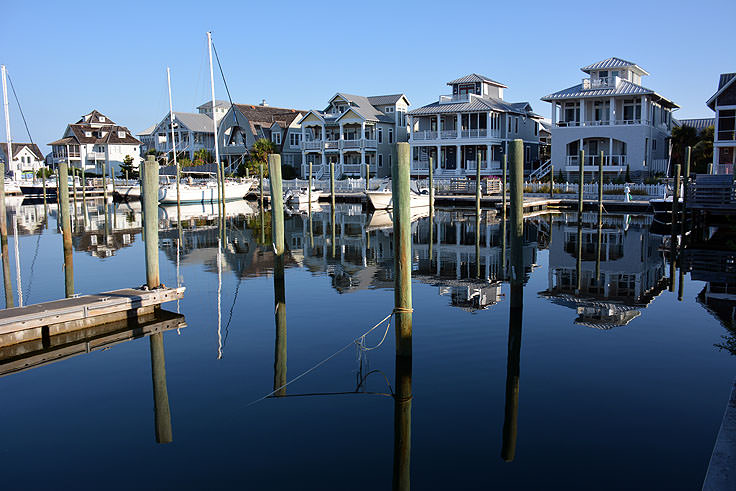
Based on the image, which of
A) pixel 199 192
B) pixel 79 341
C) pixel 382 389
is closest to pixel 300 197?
pixel 199 192

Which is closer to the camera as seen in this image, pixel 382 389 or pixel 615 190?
pixel 382 389

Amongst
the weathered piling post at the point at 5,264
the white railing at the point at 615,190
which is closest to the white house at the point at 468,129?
the white railing at the point at 615,190

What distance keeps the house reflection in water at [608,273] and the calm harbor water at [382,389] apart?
0.14 m

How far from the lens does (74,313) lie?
46.9 ft

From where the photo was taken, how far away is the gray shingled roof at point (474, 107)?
5822cm

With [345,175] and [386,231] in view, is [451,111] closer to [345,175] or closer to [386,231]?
[345,175]

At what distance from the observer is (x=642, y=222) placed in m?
39.8

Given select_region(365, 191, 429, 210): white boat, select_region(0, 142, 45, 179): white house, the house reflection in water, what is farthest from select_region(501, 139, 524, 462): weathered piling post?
select_region(0, 142, 45, 179): white house

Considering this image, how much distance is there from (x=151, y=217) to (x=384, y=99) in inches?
2311

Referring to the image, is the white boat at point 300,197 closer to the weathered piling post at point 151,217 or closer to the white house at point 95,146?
the weathered piling post at point 151,217

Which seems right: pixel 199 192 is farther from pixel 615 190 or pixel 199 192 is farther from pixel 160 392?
pixel 160 392

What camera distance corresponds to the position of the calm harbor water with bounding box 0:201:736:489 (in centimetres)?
837

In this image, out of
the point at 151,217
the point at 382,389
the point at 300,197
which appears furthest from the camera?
the point at 300,197

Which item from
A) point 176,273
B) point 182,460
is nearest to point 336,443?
A: point 182,460
